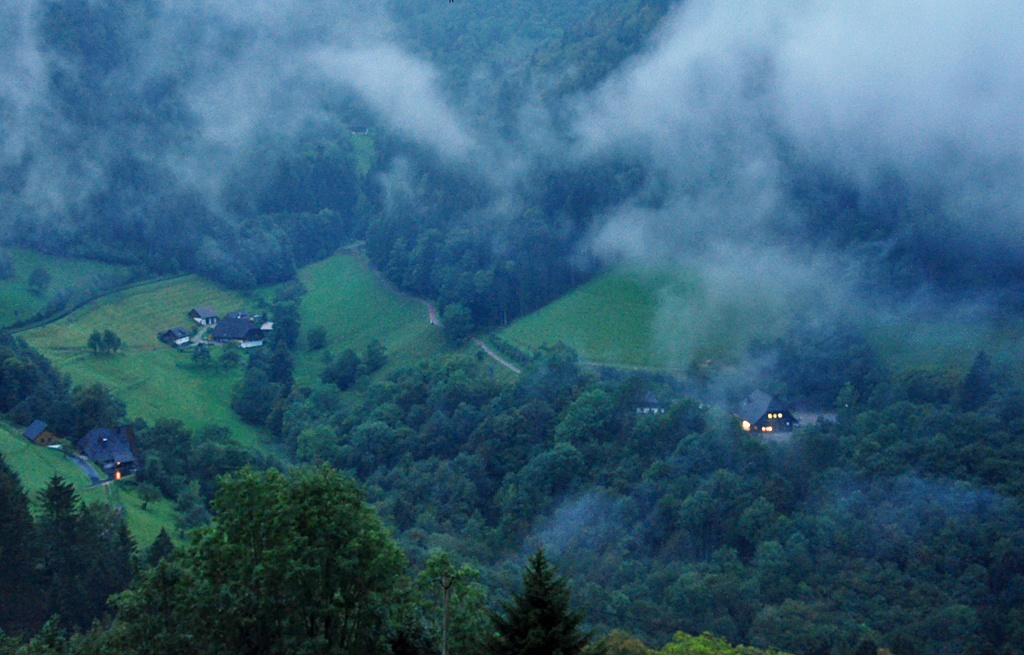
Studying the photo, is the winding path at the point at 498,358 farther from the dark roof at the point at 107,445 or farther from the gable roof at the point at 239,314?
the dark roof at the point at 107,445

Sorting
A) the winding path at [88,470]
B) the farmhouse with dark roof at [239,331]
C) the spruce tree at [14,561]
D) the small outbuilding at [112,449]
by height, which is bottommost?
the spruce tree at [14,561]

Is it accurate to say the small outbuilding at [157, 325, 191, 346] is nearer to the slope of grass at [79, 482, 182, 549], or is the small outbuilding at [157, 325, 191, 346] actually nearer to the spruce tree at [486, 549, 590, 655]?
the slope of grass at [79, 482, 182, 549]

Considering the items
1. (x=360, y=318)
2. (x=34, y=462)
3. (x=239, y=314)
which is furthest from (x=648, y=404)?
(x=239, y=314)

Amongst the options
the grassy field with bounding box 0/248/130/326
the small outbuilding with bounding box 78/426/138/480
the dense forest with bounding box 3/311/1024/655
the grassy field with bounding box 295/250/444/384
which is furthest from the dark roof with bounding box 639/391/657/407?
the grassy field with bounding box 0/248/130/326

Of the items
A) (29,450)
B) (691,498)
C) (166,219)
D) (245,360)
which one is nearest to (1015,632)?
(691,498)

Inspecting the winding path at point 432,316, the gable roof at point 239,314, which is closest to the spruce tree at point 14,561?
the winding path at point 432,316
